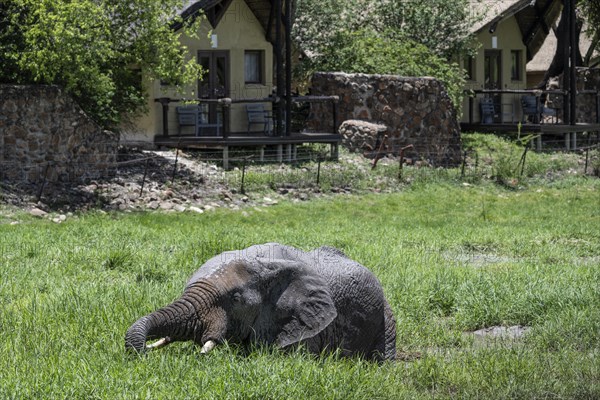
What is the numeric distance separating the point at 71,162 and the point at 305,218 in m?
5.43

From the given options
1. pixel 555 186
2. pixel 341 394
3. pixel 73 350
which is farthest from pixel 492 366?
pixel 555 186

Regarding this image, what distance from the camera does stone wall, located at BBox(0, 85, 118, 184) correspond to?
22312 millimetres

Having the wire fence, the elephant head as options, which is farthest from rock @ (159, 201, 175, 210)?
the elephant head

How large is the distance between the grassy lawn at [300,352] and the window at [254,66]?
1160 centimetres

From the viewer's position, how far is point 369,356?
29.5 feet

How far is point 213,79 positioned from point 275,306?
78.7ft

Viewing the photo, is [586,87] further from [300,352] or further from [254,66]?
[300,352]

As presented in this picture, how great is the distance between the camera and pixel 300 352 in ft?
26.7

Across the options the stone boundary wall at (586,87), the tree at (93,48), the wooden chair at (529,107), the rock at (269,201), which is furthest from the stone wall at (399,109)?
the stone boundary wall at (586,87)

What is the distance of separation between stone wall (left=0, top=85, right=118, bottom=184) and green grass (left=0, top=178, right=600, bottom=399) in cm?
253

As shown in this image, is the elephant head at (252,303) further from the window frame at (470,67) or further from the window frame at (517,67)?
the window frame at (517,67)

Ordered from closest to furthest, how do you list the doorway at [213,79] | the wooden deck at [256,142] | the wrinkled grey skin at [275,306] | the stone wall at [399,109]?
1. the wrinkled grey skin at [275,306]
2. the wooden deck at [256,142]
3. the doorway at [213,79]
4. the stone wall at [399,109]

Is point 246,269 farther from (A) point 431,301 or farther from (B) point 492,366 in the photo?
(A) point 431,301

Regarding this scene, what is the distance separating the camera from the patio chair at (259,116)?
3105 cm
